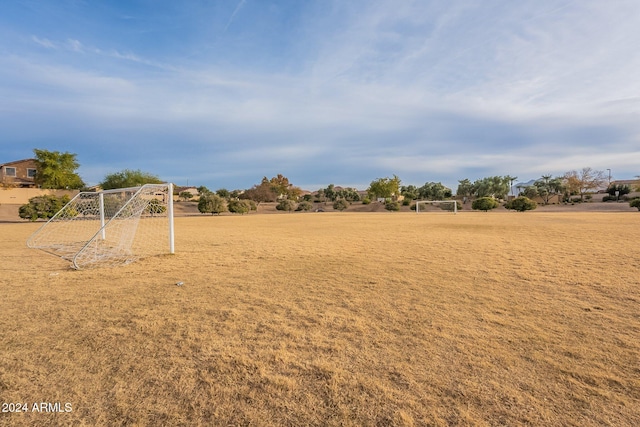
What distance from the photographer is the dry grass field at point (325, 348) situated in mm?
2488

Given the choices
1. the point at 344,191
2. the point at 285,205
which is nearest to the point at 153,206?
the point at 285,205

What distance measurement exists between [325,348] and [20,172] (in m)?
67.4

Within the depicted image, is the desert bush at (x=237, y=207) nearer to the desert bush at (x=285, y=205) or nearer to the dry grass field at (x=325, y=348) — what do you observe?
the desert bush at (x=285, y=205)

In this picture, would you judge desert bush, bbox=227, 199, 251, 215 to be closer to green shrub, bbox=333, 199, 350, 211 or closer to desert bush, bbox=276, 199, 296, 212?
desert bush, bbox=276, 199, 296, 212

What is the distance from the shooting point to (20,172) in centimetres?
5056

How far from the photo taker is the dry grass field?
2.49m

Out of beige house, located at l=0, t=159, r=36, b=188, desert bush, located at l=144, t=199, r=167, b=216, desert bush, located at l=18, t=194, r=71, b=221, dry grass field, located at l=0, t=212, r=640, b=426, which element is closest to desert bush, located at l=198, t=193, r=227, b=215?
desert bush, located at l=18, t=194, r=71, b=221

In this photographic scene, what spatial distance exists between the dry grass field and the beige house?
56.7 metres

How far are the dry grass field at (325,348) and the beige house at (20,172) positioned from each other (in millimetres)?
56674

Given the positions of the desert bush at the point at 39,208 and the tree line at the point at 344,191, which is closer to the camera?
the desert bush at the point at 39,208

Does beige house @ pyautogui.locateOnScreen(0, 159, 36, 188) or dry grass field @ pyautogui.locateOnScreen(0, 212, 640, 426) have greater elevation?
beige house @ pyautogui.locateOnScreen(0, 159, 36, 188)

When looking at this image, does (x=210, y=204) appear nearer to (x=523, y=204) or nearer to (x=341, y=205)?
(x=341, y=205)

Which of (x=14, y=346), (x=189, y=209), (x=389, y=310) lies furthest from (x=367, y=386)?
(x=189, y=209)

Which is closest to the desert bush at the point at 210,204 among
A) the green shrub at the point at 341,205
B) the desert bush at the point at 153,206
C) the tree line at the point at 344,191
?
the tree line at the point at 344,191
